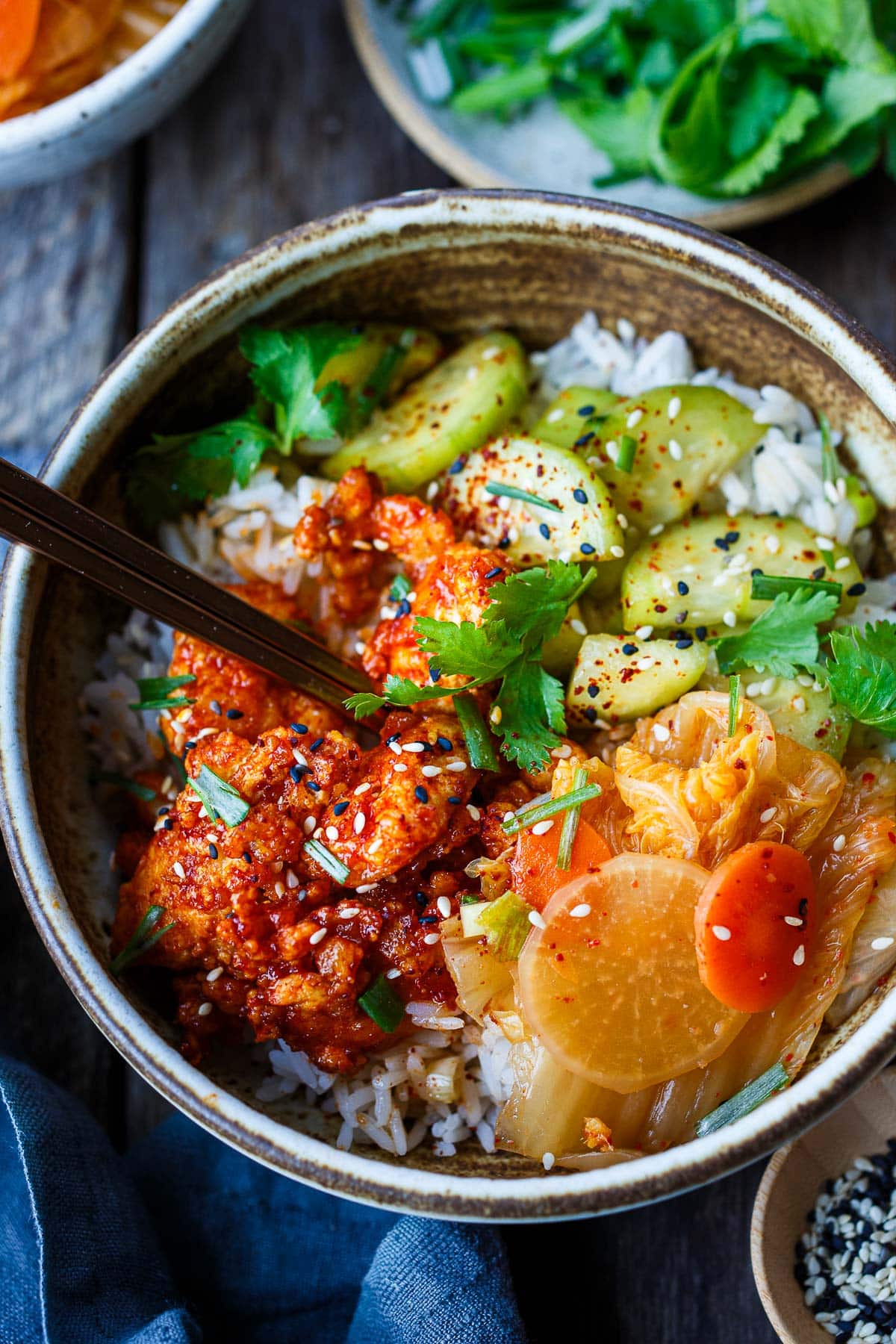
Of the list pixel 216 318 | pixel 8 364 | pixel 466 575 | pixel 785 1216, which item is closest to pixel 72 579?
pixel 216 318

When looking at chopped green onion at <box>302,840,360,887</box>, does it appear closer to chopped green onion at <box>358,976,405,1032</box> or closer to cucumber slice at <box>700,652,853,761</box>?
chopped green onion at <box>358,976,405,1032</box>

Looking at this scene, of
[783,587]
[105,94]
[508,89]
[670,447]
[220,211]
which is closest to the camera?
[783,587]

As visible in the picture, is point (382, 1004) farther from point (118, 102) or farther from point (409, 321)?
point (118, 102)

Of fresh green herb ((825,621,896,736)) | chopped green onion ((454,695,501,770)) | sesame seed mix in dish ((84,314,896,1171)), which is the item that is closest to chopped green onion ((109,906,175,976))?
sesame seed mix in dish ((84,314,896,1171))


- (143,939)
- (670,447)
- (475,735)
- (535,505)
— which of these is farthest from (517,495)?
(143,939)

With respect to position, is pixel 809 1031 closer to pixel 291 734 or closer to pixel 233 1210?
pixel 291 734

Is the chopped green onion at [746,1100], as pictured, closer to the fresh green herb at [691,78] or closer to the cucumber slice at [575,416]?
the cucumber slice at [575,416]
